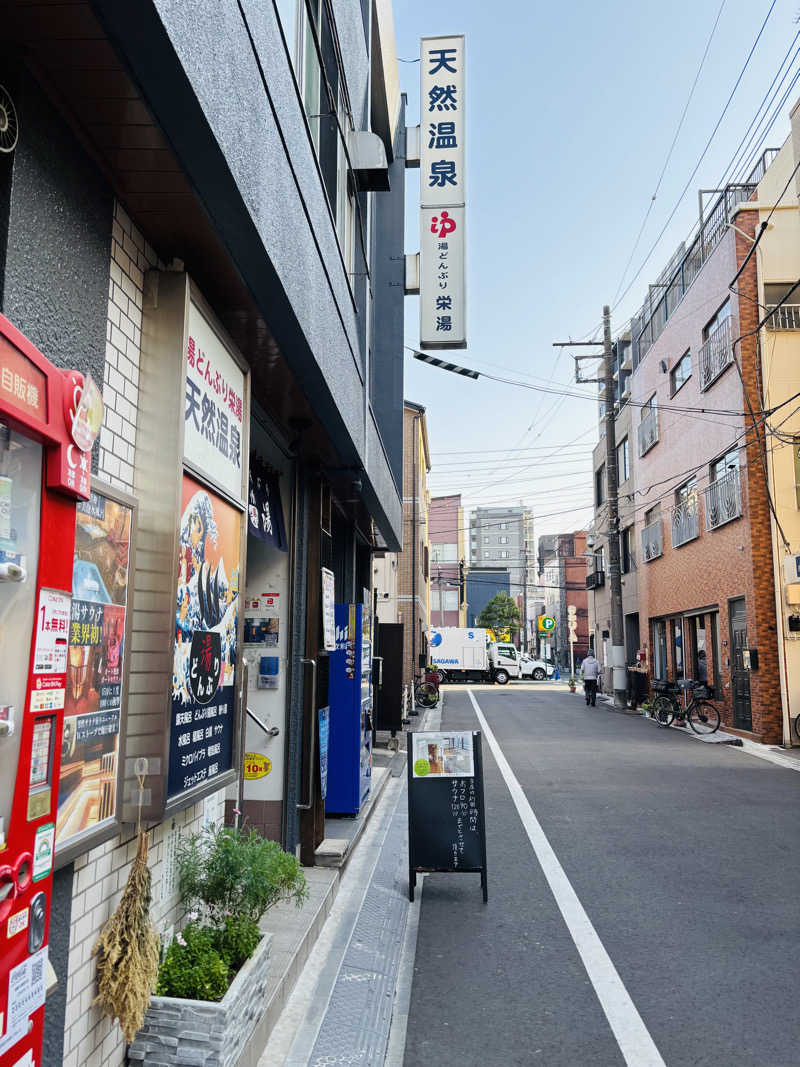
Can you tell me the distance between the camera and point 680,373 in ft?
74.7

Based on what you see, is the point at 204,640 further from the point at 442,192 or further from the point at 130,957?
the point at 442,192

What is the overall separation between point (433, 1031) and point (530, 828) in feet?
15.2

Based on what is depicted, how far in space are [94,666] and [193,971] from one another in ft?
4.62

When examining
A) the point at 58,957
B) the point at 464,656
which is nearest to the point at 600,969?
the point at 58,957

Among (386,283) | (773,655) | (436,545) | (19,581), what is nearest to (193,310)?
(19,581)

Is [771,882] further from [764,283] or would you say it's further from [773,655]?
[764,283]

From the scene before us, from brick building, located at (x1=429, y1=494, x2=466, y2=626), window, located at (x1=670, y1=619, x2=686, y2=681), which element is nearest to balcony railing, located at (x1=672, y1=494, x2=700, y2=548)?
window, located at (x1=670, y1=619, x2=686, y2=681)

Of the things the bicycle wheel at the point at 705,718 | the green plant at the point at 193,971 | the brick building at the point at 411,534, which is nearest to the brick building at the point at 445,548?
the brick building at the point at 411,534

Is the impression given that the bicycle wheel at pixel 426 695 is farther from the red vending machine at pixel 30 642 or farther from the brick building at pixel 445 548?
the brick building at pixel 445 548

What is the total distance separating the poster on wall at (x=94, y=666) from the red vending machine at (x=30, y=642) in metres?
0.58

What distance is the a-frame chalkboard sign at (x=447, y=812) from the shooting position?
6086mm

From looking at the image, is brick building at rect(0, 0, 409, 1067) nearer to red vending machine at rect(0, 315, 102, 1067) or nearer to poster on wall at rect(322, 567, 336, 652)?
red vending machine at rect(0, 315, 102, 1067)

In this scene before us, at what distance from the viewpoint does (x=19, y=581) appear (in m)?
1.84

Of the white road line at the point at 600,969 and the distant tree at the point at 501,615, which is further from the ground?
the distant tree at the point at 501,615
